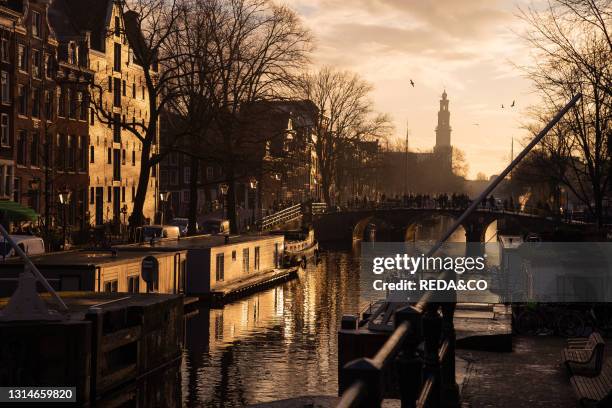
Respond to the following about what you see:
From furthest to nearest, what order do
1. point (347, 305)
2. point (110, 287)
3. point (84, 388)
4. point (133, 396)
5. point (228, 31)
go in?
point (228, 31)
point (347, 305)
point (110, 287)
point (133, 396)
point (84, 388)

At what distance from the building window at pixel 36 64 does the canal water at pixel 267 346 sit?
1727cm

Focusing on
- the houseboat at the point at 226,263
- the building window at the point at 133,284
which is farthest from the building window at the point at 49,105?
the building window at the point at 133,284

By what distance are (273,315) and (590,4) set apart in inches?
795

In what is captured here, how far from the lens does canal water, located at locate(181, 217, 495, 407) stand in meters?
23.9

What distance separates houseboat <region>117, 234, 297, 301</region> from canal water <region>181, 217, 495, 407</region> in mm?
834

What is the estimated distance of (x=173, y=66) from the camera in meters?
49.2

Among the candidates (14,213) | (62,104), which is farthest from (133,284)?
(62,104)

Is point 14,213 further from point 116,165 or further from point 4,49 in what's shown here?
point 116,165

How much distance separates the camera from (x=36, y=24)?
54.5m

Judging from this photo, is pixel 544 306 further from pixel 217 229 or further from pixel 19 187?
pixel 217 229

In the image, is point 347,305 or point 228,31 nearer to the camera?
point 347,305

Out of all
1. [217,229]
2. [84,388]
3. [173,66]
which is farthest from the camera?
[217,229]

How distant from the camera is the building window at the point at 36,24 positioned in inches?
2120

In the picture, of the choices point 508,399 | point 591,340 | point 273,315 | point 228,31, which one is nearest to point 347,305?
point 273,315
